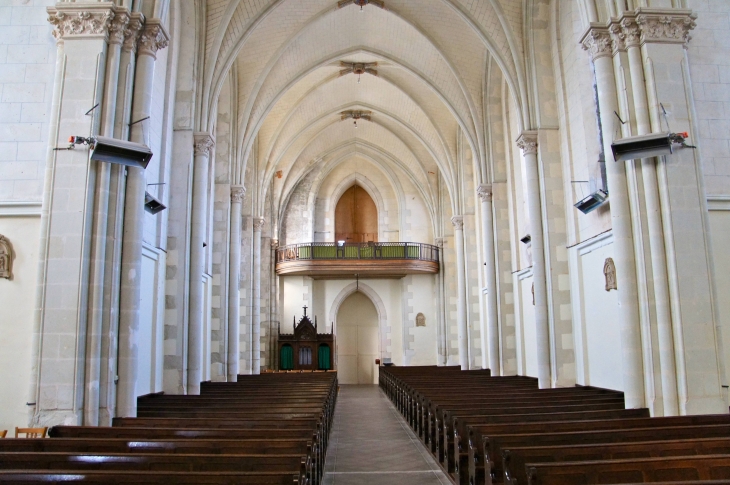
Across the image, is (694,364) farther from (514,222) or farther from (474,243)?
(474,243)

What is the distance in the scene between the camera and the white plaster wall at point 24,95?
367 inches

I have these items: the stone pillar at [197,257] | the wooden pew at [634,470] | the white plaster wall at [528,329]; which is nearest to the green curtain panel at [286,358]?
the white plaster wall at [528,329]

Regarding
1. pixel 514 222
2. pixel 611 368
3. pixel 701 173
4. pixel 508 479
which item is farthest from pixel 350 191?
pixel 508 479

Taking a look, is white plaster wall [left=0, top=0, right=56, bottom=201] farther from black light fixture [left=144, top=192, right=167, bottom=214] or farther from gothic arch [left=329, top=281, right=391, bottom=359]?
gothic arch [left=329, top=281, right=391, bottom=359]

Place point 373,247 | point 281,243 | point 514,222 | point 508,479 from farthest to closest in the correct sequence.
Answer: point 281,243, point 373,247, point 514,222, point 508,479

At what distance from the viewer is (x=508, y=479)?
4.61 m

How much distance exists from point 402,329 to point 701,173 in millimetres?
21872

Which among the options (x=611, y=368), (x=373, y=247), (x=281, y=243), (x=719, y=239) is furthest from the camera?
(x=281, y=243)

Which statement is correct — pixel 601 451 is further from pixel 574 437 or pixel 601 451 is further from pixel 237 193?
pixel 237 193

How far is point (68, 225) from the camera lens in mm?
8180

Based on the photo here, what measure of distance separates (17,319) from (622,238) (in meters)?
9.03

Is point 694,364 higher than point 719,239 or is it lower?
lower

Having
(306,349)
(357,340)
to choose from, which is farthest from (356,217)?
(306,349)

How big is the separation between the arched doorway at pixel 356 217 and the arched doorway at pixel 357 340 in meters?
3.05
